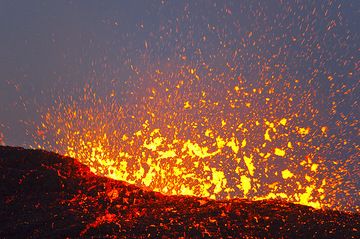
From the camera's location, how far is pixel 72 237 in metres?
8.42

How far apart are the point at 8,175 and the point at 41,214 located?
2.87 metres

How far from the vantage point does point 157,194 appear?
11.8 metres

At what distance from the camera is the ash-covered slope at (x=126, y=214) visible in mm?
8406

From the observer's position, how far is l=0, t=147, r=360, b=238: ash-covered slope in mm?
8406

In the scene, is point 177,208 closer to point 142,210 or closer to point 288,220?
point 142,210

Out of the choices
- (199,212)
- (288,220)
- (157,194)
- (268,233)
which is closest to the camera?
(268,233)

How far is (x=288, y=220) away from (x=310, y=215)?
2.38 feet

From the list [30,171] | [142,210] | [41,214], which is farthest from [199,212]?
[30,171]

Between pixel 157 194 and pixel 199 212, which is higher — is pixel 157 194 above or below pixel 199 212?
above

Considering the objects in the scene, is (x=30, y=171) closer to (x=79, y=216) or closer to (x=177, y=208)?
(x=79, y=216)

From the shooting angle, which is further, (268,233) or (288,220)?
(288,220)

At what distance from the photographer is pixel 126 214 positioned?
383 inches

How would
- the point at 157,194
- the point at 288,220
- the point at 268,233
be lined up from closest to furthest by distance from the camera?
the point at 268,233, the point at 288,220, the point at 157,194

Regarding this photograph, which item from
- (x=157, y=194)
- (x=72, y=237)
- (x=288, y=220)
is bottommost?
(x=72, y=237)
